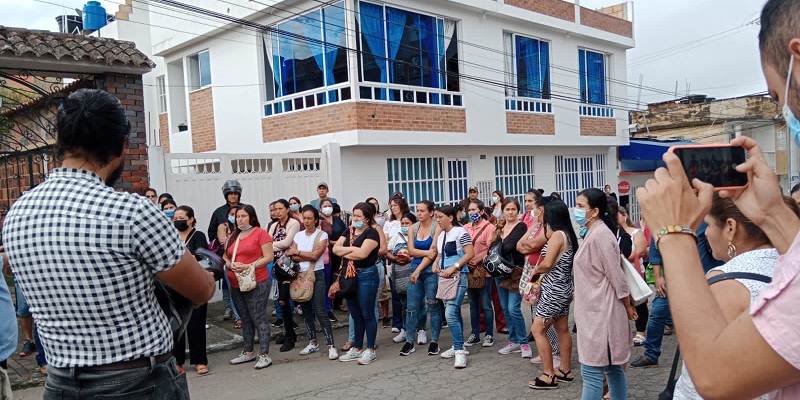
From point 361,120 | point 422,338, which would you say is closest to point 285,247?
point 422,338

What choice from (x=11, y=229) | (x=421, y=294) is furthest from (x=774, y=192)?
(x=421, y=294)

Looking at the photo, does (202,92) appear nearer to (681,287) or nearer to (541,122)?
(541,122)

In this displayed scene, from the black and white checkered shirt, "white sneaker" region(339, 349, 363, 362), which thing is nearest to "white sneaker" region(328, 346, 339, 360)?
"white sneaker" region(339, 349, 363, 362)

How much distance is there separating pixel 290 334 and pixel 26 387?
2.92 m

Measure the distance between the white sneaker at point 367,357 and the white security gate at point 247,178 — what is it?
174 inches

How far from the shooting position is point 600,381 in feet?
14.5

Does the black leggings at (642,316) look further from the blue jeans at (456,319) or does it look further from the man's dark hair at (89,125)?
the man's dark hair at (89,125)

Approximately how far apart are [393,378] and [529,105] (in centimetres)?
1202

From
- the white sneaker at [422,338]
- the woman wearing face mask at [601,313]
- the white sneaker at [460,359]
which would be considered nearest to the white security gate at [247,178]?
the white sneaker at [422,338]

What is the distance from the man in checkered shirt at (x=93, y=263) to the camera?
202cm

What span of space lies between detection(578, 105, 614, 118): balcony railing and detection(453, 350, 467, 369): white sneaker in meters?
13.5

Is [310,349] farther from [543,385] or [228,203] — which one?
[543,385]

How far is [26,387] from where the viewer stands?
6188 millimetres

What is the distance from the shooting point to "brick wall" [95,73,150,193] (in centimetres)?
793
